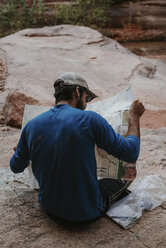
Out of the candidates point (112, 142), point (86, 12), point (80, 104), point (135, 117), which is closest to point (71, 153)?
point (112, 142)

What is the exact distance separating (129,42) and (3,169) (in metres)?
9.12

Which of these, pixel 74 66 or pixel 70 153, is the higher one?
pixel 70 153

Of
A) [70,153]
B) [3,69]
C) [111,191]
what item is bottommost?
[3,69]

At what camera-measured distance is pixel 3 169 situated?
2416mm

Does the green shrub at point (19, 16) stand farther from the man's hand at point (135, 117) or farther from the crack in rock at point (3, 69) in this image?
the man's hand at point (135, 117)

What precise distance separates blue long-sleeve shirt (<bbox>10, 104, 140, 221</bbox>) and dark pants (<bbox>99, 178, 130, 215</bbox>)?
204mm

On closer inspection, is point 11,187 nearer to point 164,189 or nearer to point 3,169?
point 3,169

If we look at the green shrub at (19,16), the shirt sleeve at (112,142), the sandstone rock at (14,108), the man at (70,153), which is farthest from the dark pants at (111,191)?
the green shrub at (19,16)

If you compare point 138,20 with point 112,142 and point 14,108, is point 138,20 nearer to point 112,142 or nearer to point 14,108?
point 14,108

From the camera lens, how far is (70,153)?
1.50m

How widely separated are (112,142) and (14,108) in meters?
2.38

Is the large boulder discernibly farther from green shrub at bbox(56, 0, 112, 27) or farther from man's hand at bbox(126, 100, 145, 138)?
green shrub at bbox(56, 0, 112, 27)

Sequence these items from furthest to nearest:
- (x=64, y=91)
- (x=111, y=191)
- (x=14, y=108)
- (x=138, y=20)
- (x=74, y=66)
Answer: (x=138, y=20) → (x=74, y=66) → (x=14, y=108) → (x=111, y=191) → (x=64, y=91)

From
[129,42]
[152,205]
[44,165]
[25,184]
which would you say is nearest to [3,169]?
→ [25,184]
